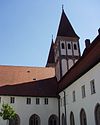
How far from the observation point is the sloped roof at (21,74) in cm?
3428

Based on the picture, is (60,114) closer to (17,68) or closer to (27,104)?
(27,104)

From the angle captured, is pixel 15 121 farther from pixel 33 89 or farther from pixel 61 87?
pixel 61 87

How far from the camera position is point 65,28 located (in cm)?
4012

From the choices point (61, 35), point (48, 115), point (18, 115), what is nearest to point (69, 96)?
point (48, 115)

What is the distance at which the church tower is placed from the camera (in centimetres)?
3575

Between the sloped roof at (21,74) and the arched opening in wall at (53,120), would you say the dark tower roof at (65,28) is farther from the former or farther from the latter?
the arched opening in wall at (53,120)

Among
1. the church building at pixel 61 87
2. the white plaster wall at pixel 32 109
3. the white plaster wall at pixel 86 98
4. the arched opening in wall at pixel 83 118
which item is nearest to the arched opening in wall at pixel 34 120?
the church building at pixel 61 87

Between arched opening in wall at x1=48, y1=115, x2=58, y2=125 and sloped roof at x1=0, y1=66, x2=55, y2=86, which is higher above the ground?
sloped roof at x1=0, y1=66, x2=55, y2=86

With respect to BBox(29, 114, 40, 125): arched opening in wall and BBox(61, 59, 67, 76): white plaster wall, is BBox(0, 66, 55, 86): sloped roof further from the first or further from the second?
BBox(29, 114, 40, 125): arched opening in wall

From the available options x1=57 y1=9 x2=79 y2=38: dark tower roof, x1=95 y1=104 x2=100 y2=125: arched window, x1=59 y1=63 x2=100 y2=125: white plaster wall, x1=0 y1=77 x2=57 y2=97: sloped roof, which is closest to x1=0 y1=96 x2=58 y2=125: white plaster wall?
x1=0 y1=77 x2=57 y2=97: sloped roof

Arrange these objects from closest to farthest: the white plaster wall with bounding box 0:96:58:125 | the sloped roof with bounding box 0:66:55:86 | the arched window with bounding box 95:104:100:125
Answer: the arched window with bounding box 95:104:100:125, the white plaster wall with bounding box 0:96:58:125, the sloped roof with bounding box 0:66:55:86

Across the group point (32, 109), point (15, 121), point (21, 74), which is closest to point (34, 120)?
point (32, 109)

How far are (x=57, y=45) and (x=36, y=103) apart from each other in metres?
11.1

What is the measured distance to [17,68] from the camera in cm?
3750
